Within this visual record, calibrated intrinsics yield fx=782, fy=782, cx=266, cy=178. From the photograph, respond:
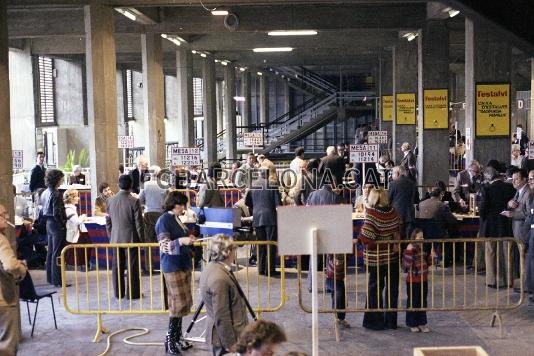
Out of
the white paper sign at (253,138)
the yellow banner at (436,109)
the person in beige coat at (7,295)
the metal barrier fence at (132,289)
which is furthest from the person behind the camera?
the white paper sign at (253,138)

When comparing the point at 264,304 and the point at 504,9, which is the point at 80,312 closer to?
the point at 264,304

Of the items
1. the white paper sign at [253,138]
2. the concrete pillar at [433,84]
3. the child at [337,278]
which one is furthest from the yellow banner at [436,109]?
the child at [337,278]

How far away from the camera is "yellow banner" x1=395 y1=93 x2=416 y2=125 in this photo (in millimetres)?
26922

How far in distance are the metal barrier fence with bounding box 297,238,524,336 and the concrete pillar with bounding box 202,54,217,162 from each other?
65.4 feet

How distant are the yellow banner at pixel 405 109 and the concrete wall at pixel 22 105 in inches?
548

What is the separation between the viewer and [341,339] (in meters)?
10.0

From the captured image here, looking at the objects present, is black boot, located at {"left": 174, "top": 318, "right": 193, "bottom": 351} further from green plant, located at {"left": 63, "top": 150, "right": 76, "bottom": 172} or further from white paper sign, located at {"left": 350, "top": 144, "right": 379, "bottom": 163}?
green plant, located at {"left": 63, "top": 150, "right": 76, "bottom": 172}

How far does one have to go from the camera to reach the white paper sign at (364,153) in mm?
19969

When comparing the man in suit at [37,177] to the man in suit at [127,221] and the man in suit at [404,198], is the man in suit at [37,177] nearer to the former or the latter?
the man in suit at [127,221]

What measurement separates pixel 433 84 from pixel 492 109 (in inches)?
252

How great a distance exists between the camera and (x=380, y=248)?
9914 mm

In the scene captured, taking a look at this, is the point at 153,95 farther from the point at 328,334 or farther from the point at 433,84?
the point at 328,334

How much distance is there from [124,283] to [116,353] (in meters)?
2.88

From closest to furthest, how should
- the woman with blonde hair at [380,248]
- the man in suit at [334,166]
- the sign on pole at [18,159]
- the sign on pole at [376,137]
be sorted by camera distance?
the woman with blonde hair at [380,248]
the man in suit at [334,166]
the sign on pole at [18,159]
the sign on pole at [376,137]
